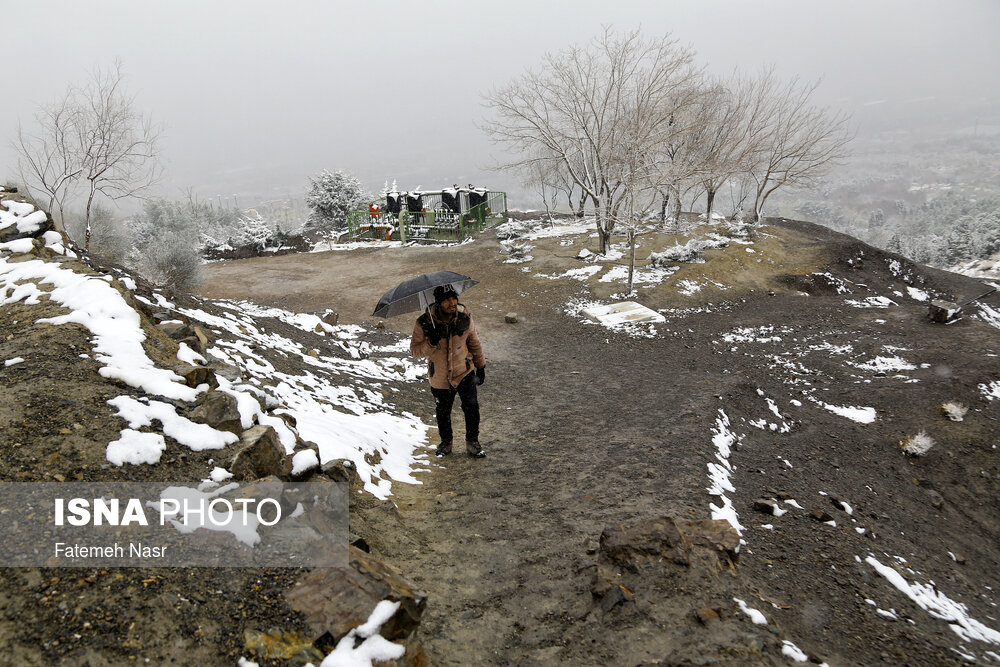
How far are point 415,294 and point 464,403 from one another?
1.37m

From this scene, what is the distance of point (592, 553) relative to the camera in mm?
3887

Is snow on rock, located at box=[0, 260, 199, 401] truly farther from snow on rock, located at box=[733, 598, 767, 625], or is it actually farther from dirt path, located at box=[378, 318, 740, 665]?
snow on rock, located at box=[733, 598, 767, 625]

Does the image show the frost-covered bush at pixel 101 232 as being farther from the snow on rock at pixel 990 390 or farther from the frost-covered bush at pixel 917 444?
the snow on rock at pixel 990 390

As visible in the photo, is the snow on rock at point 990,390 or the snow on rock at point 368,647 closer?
the snow on rock at point 368,647

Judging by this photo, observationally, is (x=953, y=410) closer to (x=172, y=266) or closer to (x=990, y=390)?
(x=990, y=390)

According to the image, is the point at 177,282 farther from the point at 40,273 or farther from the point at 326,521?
the point at 326,521

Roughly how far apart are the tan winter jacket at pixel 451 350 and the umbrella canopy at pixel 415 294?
177mm

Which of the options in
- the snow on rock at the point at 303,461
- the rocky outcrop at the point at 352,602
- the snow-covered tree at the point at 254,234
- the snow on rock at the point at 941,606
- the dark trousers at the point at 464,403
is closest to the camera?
the rocky outcrop at the point at 352,602

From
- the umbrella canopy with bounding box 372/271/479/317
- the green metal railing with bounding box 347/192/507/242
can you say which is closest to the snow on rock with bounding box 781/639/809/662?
the umbrella canopy with bounding box 372/271/479/317

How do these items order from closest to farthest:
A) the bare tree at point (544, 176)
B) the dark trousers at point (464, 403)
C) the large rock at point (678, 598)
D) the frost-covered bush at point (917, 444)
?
the large rock at point (678, 598) → the dark trousers at point (464, 403) → the frost-covered bush at point (917, 444) → the bare tree at point (544, 176)

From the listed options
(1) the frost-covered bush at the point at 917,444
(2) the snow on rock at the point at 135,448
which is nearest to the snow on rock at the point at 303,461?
(2) the snow on rock at the point at 135,448

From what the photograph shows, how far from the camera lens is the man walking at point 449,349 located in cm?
526

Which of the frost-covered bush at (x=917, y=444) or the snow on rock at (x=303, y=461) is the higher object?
the snow on rock at (x=303, y=461)

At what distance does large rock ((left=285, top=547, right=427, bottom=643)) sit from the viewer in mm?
2613
